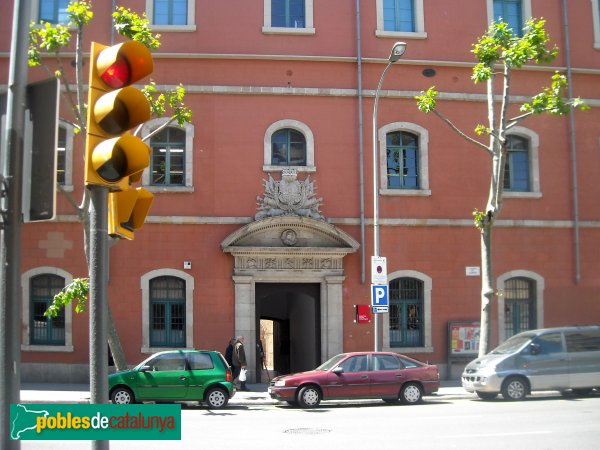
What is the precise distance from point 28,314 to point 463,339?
12.9 meters

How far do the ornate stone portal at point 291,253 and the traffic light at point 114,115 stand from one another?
57.0 ft

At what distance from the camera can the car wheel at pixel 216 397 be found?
17.3 m

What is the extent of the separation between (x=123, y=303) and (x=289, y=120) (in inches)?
287

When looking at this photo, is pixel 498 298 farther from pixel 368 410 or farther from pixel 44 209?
pixel 44 209

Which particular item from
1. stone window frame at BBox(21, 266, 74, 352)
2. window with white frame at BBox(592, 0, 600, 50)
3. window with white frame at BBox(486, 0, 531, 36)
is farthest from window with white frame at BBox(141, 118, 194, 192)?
window with white frame at BBox(592, 0, 600, 50)

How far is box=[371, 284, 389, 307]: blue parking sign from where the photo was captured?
65.2 ft

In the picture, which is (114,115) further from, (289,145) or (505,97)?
(289,145)

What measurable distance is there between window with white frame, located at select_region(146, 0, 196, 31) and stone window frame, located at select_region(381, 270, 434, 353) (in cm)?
989

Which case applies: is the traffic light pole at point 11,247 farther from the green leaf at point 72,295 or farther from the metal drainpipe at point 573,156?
the metal drainpipe at point 573,156

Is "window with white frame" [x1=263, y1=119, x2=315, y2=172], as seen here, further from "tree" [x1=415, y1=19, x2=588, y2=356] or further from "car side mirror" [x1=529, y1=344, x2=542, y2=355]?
"car side mirror" [x1=529, y1=344, x2=542, y2=355]

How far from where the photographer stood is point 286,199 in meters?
22.2

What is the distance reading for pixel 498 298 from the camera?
23281mm

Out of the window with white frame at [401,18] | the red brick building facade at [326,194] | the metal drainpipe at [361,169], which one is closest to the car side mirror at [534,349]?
the red brick building facade at [326,194]

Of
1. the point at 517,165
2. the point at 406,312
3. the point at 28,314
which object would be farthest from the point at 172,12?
the point at 517,165
